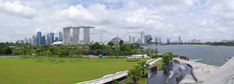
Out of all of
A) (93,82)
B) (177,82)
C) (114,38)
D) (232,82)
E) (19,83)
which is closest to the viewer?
(232,82)

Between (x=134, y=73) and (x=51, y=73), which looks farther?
(x=51, y=73)

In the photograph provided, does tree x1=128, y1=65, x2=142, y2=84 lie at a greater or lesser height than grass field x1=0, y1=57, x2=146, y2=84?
greater

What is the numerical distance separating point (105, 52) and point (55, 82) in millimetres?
54305

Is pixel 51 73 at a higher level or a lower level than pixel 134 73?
lower

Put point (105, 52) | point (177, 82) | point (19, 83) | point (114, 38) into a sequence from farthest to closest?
point (114, 38) → point (105, 52) → point (177, 82) → point (19, 83)

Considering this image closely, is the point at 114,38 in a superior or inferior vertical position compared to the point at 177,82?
superior

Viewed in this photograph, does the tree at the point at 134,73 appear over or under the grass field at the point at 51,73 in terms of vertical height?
over

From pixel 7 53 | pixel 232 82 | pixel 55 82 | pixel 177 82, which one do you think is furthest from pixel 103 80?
pixel 7 53

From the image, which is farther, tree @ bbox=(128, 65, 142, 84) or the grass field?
the grass field

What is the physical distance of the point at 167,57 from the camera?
36.2 m

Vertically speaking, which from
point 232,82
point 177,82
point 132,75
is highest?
point 232,82

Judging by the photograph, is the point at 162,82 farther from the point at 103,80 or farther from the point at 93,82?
the point at 93,82

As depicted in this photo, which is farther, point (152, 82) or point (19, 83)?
point (152, 82)

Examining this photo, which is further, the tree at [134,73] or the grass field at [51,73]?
the grass field at [51,73]
